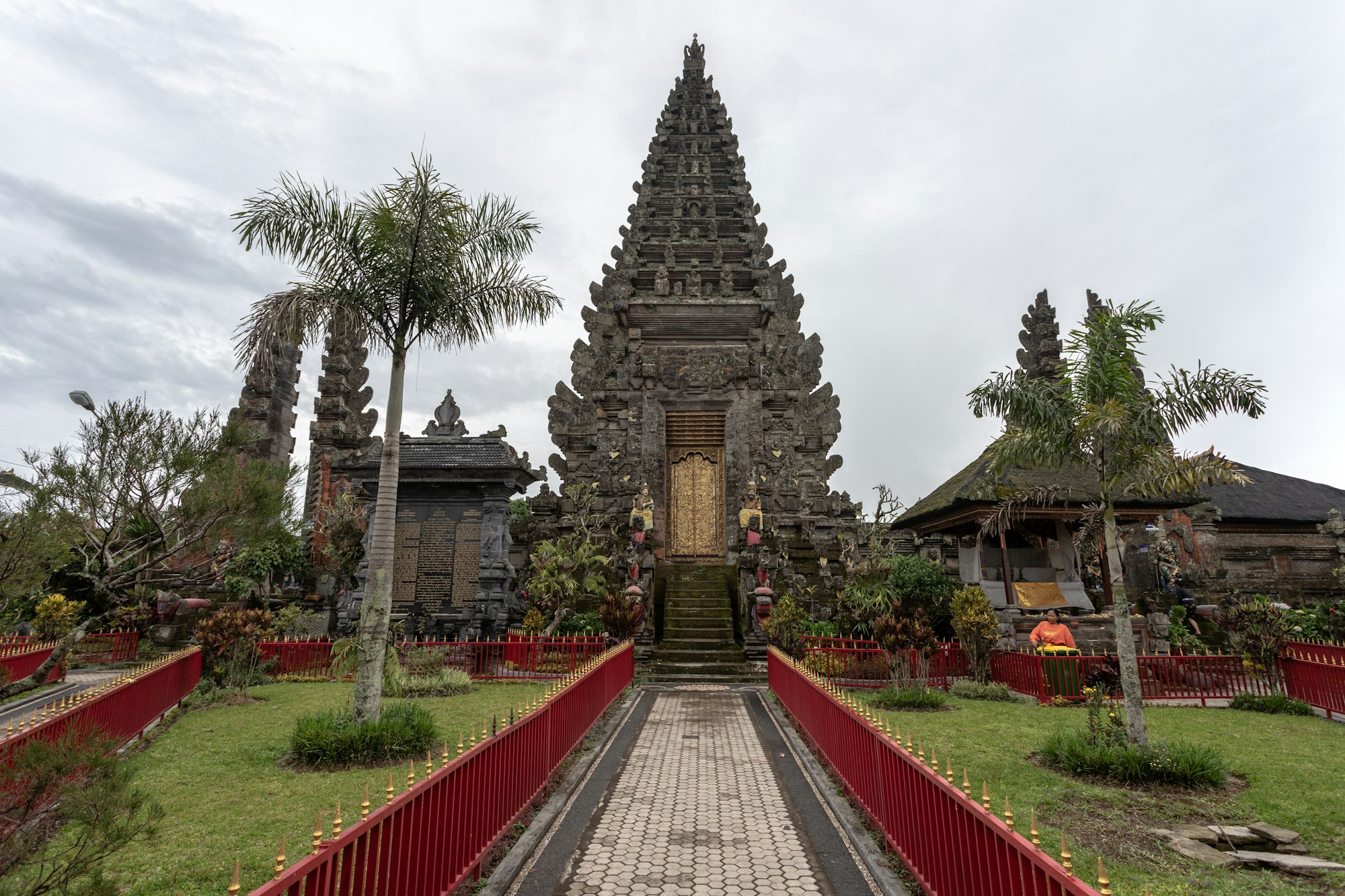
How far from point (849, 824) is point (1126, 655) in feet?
13.4

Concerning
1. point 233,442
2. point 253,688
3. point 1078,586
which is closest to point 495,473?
point 253,688

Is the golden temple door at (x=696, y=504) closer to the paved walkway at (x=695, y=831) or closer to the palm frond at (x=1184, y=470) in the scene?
the paved walkway at (x=695, y=831)

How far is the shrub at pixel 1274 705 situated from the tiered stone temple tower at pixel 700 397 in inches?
433

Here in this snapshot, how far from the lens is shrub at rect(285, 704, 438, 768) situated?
6801 mm

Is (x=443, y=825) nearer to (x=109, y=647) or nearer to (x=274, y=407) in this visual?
(x=109, y=647)

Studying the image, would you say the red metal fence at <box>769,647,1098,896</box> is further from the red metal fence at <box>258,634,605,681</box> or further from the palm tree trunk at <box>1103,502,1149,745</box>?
the red metal fence at <box>258,634,605,681</box>

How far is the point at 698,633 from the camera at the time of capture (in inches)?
636

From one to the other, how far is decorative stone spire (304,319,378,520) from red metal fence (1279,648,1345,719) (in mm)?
28486

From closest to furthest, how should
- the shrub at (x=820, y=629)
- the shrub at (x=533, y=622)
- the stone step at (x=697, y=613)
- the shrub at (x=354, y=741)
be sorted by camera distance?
the shrub at (x=354, y=741) < the shrub at (x=820, y=629) < the shrub at (x=533, y=622) < the stone step at (x=697, y=613)

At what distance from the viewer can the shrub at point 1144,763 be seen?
6.43 m

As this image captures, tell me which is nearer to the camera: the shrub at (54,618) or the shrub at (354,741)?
the shrub at (354,741)

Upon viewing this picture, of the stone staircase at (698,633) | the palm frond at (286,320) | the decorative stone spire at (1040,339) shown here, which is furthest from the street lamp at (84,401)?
the decorative stone spire at (1040,339)

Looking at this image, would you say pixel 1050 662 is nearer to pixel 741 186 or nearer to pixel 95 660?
pixel 95 660

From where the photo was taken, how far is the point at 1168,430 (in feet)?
25.5
